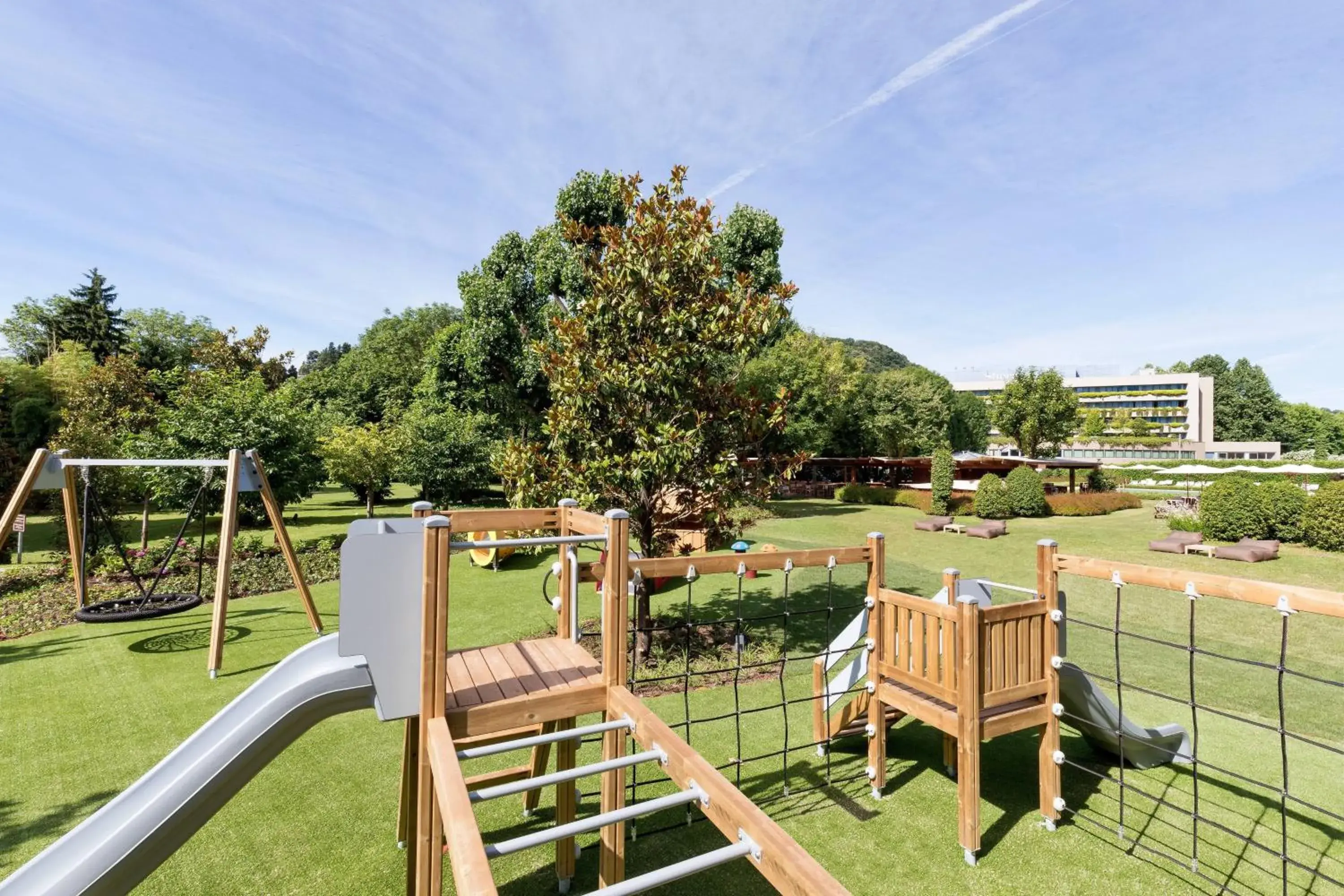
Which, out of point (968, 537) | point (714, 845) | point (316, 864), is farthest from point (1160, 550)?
point (316, 864)

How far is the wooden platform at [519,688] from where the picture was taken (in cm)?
311

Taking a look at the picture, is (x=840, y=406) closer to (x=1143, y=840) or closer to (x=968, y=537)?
(x=968, y=537)

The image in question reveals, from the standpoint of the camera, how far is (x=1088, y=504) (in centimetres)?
2188

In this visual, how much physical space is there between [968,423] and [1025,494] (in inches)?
1183

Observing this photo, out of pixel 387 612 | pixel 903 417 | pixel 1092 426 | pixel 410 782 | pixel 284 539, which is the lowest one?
pixel 410 782

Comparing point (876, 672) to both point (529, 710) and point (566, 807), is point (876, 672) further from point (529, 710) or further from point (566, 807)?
point (529, 710)

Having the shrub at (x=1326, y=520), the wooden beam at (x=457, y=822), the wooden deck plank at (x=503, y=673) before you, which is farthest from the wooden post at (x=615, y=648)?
the shrub at (x=1326, y=520)

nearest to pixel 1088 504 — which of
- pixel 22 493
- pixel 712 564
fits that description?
pixel 712 564

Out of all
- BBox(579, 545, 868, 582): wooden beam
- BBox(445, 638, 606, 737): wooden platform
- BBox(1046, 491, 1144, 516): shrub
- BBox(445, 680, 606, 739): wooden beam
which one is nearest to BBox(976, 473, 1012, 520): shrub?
BBox(1046, 491, 1144, 516): shrub

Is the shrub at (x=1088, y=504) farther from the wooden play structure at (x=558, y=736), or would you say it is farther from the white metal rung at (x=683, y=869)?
the white metal rung at (x=683, y=869)

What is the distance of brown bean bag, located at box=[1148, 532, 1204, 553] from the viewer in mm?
14055

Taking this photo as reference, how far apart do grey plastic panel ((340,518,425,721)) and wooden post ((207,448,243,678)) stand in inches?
217

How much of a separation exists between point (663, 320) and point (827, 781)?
16.8 ft

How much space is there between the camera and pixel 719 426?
25.2 ft
